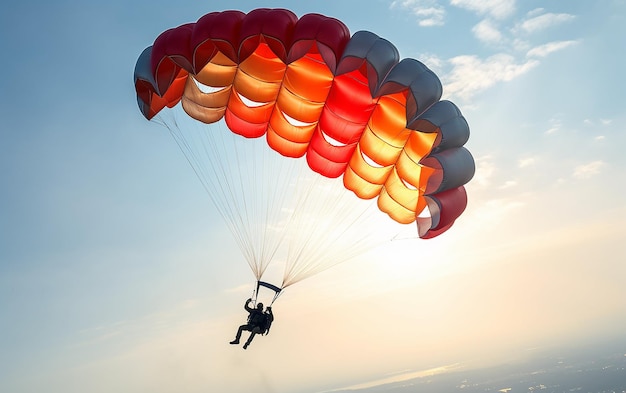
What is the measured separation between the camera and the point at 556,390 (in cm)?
13300

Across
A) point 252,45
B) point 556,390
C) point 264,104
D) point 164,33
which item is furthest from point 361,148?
point 556,390

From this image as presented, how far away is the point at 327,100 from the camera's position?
13.9 metres

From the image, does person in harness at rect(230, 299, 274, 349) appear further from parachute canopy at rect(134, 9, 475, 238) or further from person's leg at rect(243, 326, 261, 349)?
parachute canopy at rect(134, 9, 475, 238)

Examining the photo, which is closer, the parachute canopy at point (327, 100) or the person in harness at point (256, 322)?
the parachute canopy at point (327, 100)

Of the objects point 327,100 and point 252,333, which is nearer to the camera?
point 252,333

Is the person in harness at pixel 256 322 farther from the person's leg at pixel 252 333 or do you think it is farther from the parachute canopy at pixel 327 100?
the parachute canopy at pixel 327 100

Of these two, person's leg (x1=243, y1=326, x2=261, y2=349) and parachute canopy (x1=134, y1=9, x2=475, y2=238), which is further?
person's leg (x1=243, y1=326, x2=261, y2=349)

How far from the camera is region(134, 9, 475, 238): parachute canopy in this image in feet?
38.7

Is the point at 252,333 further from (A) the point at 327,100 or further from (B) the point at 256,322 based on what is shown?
(A) the point at 327,100

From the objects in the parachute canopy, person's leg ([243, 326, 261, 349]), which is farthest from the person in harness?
the parachute canopy

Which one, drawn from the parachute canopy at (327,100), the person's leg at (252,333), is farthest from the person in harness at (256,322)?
the parachute canopy at (327,100)

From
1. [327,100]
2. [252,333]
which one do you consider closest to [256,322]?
[252,333]

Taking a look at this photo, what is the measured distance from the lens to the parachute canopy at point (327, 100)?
11.8m

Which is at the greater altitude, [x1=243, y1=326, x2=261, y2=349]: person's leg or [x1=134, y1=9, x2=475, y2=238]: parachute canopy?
[x1=134, y1=9, x2=475, y2=238]: parachute canopy
